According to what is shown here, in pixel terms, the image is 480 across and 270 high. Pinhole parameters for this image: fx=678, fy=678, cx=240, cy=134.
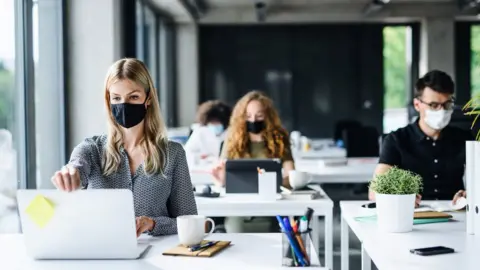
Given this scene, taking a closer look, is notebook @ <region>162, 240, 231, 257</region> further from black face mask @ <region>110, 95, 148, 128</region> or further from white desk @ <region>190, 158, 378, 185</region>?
white desk @ <region>190, 158, 378, 185</region>

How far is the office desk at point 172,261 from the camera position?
2.09 metres

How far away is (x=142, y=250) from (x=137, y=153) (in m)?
0.62

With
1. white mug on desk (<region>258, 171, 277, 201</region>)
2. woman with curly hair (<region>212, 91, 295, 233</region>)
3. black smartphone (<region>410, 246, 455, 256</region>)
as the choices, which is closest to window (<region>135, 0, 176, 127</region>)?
woman with curly hair (<region>212, 91, 295, 233</region>)

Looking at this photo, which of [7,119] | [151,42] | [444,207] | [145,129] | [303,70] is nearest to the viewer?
[145,129]

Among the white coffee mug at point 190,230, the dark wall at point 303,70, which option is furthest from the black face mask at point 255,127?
the dark wall at point 303,70

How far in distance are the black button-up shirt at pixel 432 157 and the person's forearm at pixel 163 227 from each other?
1592 millimetres

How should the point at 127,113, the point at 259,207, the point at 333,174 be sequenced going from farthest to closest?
the point at 333,174, the point at 259,207, the point at 127,113

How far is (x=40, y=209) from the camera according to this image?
6.84ft

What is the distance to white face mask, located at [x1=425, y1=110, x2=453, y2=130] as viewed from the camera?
369cm

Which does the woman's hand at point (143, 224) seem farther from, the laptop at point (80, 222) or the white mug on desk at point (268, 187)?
the white mug on desk at point (268, 187)

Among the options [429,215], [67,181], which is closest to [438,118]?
[429,215]

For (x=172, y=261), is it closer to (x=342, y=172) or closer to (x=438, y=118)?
(x=438, y=118)

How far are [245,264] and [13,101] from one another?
9.68 ft

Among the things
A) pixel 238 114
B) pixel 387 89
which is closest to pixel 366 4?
pixel 387 89
